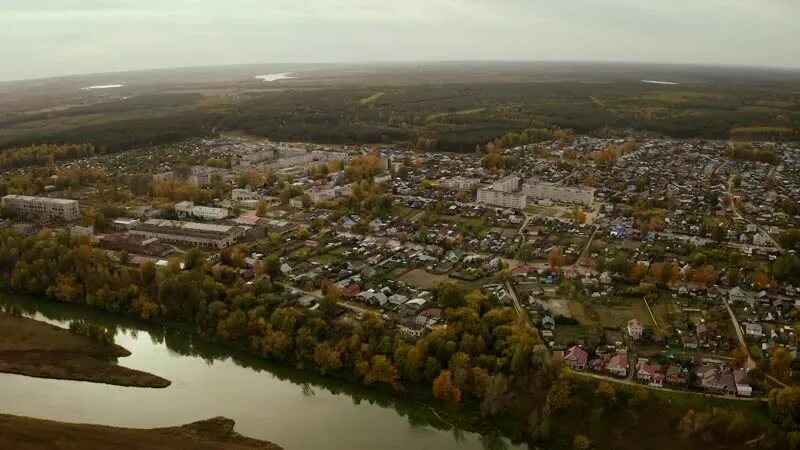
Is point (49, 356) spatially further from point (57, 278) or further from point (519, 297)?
point (519, 297)

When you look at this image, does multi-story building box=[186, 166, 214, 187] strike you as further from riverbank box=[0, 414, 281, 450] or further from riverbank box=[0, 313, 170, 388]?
riverbank box=[0, 414, 281, 450]

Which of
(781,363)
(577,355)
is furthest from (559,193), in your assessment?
(781,363)

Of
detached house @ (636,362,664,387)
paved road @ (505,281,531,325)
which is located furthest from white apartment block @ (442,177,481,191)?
detached house @ (636,362,664,387)

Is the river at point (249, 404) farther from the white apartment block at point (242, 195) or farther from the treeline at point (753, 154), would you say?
the treeline at point (753, 154)

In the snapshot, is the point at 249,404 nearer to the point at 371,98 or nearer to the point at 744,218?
the point at 744,218

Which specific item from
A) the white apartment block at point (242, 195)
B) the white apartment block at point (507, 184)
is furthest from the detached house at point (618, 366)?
the white apartment block at point (242, 195)

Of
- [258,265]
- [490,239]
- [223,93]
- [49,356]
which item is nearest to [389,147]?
[490,239]
